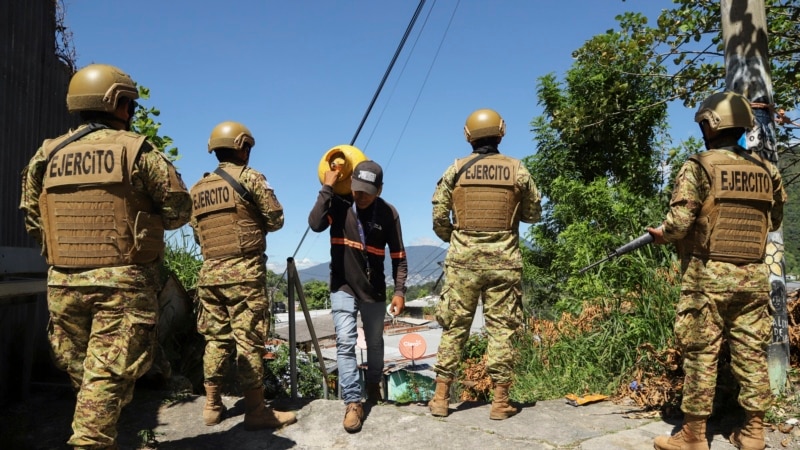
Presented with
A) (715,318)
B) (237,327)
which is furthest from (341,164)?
(715,318)

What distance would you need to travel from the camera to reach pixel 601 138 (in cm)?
1155

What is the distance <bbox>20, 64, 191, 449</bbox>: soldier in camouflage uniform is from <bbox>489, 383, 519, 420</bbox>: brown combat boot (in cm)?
225

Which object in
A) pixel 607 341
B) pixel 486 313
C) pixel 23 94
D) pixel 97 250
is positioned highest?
pixel 23 94

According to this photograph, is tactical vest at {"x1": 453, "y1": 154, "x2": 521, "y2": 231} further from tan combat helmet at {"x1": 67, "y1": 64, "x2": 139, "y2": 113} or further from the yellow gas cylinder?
tan combat helmet at {"x1": 67, "y1": 64, "x2": 139, "y2": 113}

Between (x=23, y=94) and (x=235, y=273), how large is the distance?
278cm

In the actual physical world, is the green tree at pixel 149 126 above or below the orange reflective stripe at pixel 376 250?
above

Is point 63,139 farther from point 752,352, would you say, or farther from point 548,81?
point 548,81

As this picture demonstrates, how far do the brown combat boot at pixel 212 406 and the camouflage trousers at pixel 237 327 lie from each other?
0.06 metres

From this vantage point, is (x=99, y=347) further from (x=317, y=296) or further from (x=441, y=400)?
(x=317, y=296)

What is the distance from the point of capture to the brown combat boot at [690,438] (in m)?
3.14

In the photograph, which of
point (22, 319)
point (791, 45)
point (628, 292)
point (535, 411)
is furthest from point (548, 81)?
point (22, 319)

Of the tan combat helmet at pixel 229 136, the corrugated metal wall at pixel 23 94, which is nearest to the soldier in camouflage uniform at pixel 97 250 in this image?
the tan combat helmet at pixel 229 136

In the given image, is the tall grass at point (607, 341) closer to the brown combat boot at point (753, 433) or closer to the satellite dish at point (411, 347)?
the brown combat boot at point (753, 433)

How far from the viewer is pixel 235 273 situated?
3.66 metres
